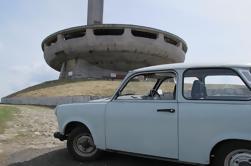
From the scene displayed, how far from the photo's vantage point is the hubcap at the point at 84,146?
7375 mm

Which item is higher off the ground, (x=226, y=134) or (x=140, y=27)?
(x=140, y=27)

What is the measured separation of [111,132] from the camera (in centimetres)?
677

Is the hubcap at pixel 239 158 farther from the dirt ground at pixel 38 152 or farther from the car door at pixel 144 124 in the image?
the dirt ground at pixel 38 152

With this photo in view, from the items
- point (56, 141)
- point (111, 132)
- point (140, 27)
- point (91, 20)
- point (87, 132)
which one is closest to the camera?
point (111, 132)

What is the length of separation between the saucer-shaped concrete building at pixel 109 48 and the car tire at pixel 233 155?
3472 cm

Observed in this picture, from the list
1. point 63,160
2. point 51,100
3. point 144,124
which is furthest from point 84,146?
point 51,100

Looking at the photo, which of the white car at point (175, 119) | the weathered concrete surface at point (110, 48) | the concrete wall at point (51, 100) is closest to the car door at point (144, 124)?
the white car at point (175, 119)

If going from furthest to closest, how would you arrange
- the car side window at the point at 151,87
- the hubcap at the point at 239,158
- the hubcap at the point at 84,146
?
the hubcap at the point at 84,146 < the car side window at the point at 151,87 < the hubcap at the point at 239,158

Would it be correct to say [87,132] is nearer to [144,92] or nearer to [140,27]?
[144,92]

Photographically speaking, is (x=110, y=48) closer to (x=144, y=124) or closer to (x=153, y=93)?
(x=153, y=93)

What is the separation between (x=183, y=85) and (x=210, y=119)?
29.2 inches

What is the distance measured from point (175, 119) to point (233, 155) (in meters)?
0.97

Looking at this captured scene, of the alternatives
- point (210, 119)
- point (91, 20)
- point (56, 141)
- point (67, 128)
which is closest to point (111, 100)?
point (67, 128)

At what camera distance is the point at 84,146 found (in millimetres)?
7438
